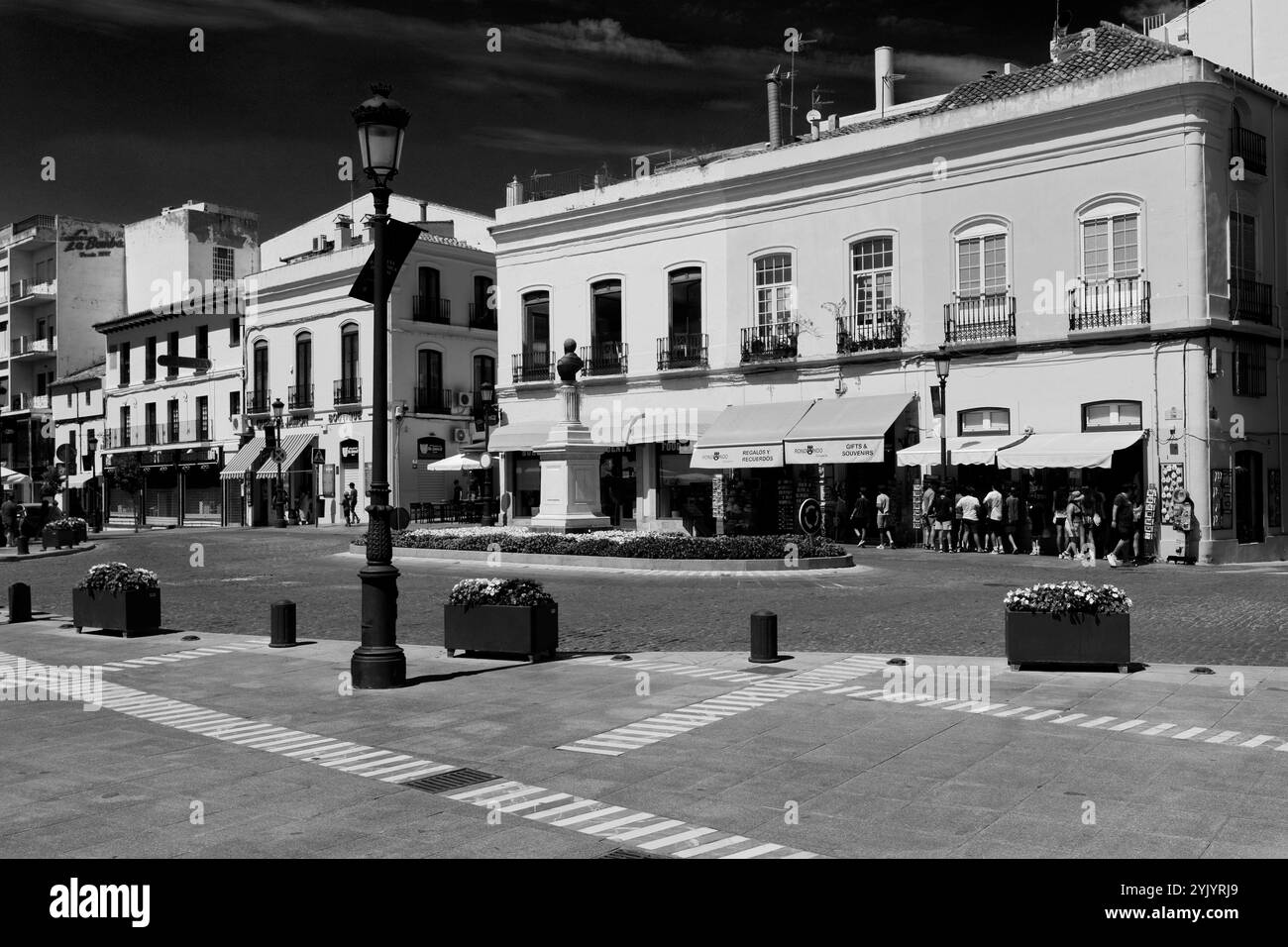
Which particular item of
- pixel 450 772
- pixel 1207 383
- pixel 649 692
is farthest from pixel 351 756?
pixel 1207 383

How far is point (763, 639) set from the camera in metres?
12.0

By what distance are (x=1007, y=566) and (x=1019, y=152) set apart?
37.8ft

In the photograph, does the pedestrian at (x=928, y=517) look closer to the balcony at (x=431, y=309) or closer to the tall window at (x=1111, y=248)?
the tall window at (x=1111, y=248)

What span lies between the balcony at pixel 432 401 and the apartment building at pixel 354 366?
41 mm

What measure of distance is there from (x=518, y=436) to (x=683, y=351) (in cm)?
692

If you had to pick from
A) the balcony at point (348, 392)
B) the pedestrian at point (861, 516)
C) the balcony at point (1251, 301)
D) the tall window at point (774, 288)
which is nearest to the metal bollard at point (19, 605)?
the pedestrian at point (861, 516)

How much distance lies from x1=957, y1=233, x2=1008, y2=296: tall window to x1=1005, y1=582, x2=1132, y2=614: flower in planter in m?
19.9

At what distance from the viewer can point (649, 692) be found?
10.3 metres

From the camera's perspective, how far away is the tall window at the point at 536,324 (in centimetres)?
4056

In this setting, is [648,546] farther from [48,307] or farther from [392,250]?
[48,307]

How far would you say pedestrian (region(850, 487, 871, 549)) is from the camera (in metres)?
31.5
